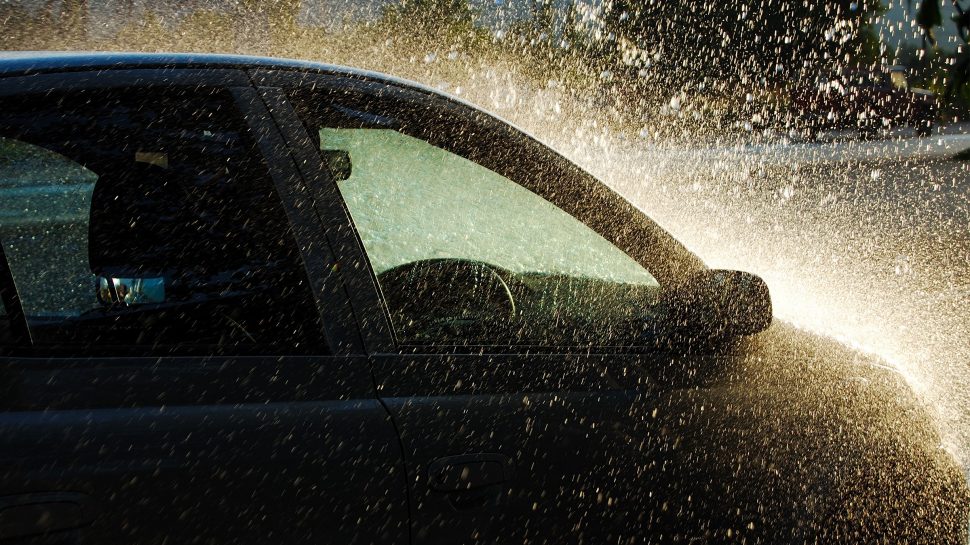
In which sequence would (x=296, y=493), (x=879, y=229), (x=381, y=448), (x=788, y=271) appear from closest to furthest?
1. (x=296, y=493)
2. (x=381, y=448)
3. (x=788, y=271)
4. (x=879, y=229)

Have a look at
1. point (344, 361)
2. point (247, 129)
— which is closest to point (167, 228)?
point (247, 129)

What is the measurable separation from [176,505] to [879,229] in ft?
38.2

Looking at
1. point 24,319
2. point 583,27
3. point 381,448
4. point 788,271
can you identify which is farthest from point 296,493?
point 583,27

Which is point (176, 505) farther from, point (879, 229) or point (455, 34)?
point (455, 34)

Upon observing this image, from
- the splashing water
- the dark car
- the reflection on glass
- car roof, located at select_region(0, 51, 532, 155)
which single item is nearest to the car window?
car roof, located at select_region(0, 51, 532, 155)

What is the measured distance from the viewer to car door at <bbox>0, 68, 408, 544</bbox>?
1507 millimetres

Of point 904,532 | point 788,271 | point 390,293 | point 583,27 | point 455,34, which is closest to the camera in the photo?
point 390,293

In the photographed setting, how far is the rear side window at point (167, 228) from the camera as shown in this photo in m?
1.76

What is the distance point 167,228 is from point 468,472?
2.46ft

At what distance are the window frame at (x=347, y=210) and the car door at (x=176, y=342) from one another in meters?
0.04

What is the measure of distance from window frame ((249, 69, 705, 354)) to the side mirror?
0.12m

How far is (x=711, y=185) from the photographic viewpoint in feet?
50.4

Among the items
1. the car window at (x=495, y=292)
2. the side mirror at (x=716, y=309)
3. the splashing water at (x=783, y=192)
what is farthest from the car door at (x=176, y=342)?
the splashing water at (x=783, y=192)

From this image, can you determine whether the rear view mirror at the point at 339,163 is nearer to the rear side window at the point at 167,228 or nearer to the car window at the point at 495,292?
the car window at the point at 495,292
